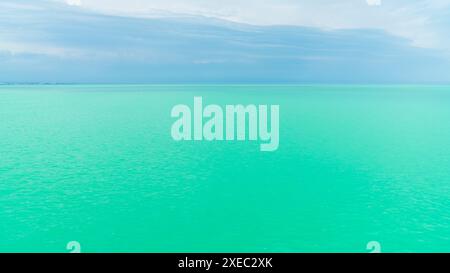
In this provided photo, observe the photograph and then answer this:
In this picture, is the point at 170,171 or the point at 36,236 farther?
the point at 170,171

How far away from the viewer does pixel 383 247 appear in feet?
30.9

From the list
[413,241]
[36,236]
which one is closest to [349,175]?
[413,241]

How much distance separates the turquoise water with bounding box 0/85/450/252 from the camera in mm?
9414

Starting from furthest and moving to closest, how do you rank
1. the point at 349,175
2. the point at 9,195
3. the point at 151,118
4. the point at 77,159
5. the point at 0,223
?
the point at 151,118, the point at 77,159, the point at 349,175, the point at 9,195, the point at 0,223

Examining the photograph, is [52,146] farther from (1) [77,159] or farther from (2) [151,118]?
(2) [151,118]

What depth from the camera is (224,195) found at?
489 inches

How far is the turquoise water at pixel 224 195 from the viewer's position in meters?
9.41

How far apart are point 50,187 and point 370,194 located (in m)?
11.5

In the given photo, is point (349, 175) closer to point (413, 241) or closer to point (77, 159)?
point (413, 241)

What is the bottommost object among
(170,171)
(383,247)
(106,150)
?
(383,247)

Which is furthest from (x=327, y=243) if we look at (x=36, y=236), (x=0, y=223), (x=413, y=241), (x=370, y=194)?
(x=0, y=223)

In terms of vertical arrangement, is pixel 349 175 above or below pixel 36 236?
above

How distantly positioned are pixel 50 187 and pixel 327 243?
9832 mm
